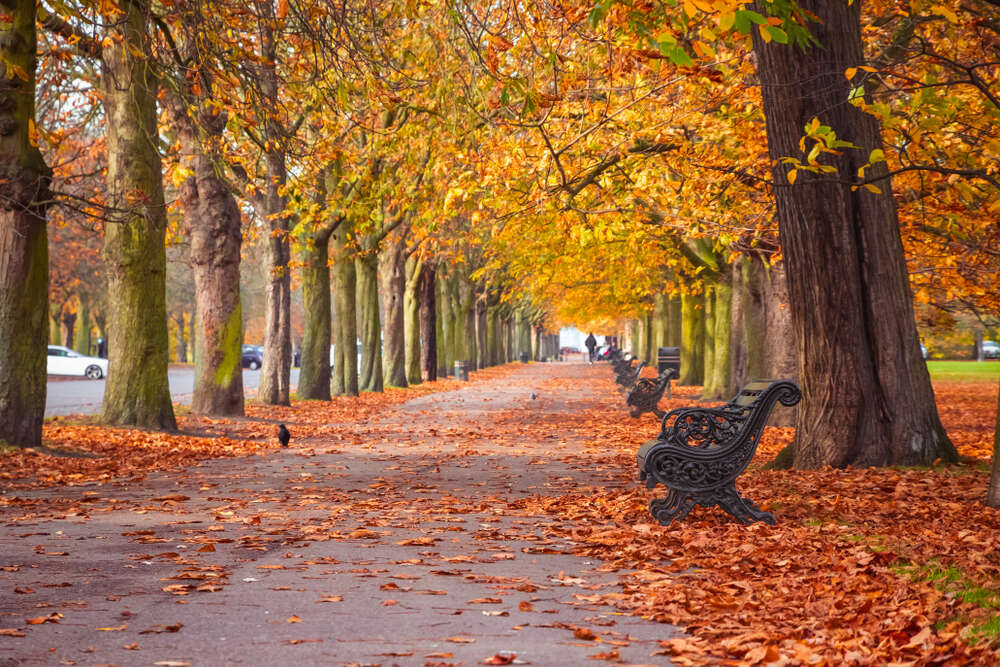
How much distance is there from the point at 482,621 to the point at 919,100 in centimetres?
Result: 469

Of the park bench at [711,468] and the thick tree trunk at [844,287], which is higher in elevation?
the thick tree trunk at [844,287]

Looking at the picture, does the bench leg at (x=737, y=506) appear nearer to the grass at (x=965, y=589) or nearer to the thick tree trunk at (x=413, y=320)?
the grass at (x=965, y=589)

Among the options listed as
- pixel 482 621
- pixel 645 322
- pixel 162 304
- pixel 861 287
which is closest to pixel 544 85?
pixel 162 304

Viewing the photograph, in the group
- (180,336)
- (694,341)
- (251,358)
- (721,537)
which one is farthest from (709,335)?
(180,336)

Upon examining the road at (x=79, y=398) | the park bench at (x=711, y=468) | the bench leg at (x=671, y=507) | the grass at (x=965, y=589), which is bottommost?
the grass at (x=965, y=589)

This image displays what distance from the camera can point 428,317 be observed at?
41.0 meters

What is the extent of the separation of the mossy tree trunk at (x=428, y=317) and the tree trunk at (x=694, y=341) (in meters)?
9.50

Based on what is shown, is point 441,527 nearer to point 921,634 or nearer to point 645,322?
point 921,634

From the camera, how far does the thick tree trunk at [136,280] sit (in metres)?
15.5

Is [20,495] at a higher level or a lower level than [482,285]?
lower

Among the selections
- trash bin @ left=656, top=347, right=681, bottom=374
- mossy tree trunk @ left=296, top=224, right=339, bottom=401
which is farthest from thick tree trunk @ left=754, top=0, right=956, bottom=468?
trash bin @ left=656, top=347, right=681, bottom=374

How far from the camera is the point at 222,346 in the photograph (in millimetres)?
19531

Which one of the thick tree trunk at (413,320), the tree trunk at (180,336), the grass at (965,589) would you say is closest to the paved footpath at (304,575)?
the grass at (965,589)

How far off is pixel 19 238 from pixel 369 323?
19114 mm
